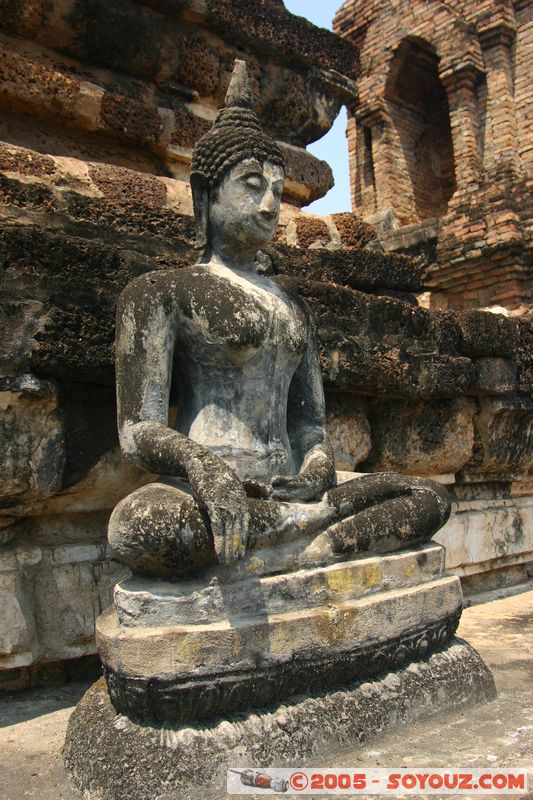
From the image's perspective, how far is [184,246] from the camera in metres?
3.63

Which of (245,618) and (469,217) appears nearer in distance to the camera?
(245,618)

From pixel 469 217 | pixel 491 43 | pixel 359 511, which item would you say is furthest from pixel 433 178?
pixel 359 511

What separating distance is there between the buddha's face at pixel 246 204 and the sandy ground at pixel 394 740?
6.22 ft

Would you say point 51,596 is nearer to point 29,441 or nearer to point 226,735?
point 29,441

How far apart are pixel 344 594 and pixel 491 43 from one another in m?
13.1

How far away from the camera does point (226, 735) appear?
7.05ft

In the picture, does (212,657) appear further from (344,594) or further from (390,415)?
→ (390,415)

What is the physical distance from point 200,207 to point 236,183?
0.21 meters

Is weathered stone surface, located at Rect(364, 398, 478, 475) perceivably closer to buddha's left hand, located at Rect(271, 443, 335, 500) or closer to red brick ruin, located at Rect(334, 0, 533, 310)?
buddha's left hand, located at Rect(271, 443, 335, 500)

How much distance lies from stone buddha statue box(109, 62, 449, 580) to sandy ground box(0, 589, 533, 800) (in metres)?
0.64

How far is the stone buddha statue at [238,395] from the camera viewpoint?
240cm

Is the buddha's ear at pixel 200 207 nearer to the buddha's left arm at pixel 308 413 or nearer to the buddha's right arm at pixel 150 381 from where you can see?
the buddha's right arm at pixel 150 381

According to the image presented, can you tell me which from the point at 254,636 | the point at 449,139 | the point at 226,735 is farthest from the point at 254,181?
the point at 449,139

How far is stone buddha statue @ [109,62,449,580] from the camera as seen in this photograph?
2402 millimetres
